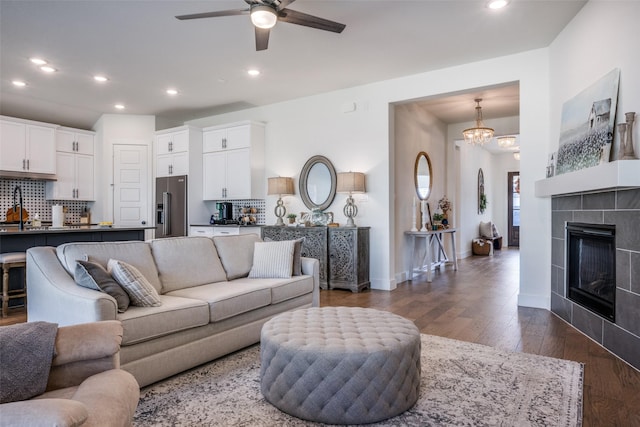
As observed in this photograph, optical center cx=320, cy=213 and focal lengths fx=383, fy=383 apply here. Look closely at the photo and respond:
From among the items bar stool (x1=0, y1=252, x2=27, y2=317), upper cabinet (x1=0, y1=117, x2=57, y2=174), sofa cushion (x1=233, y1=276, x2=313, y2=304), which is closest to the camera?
sofa cushion (x1=233, y1=276, x2=313, y2=304)

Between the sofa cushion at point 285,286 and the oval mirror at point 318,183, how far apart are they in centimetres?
225

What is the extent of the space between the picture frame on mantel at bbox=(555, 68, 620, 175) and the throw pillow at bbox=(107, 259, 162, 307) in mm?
3364

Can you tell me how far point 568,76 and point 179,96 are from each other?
5.13m

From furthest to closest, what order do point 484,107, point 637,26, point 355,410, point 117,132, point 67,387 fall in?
1. point 117,132
2. point 484,107
3. point 637,26
4. point 355,410
5. point 67,387

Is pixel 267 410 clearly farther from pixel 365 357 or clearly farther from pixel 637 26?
pixel 637 26

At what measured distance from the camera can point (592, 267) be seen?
129 inches

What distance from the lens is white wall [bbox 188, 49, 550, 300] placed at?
165 inches

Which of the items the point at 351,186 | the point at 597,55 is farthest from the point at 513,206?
the point at 597,55

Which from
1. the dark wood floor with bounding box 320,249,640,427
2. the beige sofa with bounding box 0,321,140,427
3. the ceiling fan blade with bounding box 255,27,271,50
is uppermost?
the ceiling fan blade with bounding box 255,27,271,50

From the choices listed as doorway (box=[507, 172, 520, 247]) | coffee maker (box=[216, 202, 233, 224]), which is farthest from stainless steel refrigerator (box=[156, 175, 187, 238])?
doorway (box=[507, 172, 520, 247])

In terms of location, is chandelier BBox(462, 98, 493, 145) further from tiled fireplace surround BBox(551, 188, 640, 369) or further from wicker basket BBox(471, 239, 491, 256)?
wicker basket BBox(471, 239, 491, 256)

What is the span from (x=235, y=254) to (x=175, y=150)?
12.5 ft

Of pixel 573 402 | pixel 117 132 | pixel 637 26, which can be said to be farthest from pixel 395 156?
pixel 117 132

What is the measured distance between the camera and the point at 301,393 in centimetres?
191
